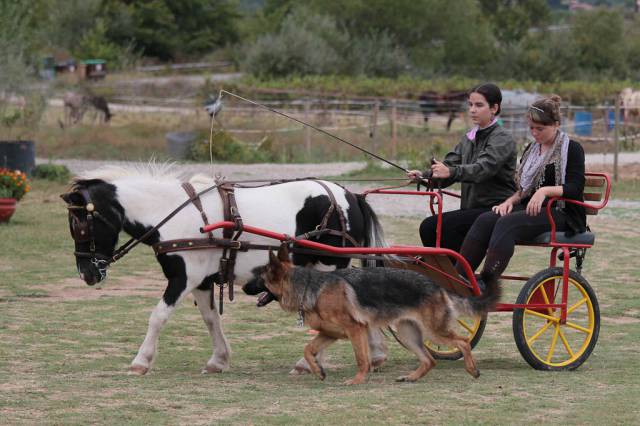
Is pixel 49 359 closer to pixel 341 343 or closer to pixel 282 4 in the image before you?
pixel 341 343

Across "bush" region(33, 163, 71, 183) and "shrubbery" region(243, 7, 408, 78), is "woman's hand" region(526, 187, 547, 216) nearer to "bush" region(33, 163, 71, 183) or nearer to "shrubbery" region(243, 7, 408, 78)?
"bush" region(33, 163, 71, 183)

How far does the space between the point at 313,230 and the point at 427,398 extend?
186 cm

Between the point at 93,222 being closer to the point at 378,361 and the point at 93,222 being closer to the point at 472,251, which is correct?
the point at 378,361

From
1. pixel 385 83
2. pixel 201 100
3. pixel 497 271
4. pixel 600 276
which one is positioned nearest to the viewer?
pixel 497 271

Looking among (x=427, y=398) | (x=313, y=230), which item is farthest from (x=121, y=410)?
(x=313, y=230)

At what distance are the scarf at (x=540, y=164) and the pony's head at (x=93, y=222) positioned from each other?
2.80 m

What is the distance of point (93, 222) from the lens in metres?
7.97

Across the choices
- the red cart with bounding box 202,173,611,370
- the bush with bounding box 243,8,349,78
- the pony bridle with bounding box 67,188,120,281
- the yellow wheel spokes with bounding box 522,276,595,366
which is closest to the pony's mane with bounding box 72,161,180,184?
the pony bridle with bounding box 67,188,120,281

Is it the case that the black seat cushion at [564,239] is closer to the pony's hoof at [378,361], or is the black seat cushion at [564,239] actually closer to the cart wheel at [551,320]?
the cart wheel at [551,320]

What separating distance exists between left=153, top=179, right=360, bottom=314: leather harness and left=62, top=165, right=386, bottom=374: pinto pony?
0.03m

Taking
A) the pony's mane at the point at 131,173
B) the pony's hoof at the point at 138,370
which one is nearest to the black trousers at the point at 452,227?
the pony's mane at the point at 131,173

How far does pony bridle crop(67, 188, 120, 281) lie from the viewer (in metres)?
7.94

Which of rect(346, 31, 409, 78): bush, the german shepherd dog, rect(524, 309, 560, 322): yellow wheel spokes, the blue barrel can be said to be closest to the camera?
the german shepherd dog

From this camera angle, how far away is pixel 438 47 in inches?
2687
